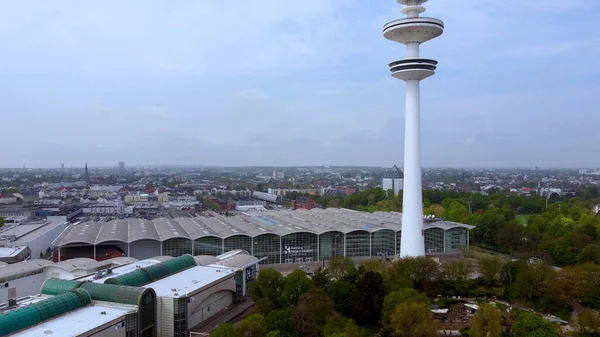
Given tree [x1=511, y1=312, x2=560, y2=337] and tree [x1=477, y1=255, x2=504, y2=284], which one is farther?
tree [x1=477, y1=255, x2=504, y2=284]

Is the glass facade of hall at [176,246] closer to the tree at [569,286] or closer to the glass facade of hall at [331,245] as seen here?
the glass facade of hall at [331,245]

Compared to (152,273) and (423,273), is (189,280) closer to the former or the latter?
(152,273)

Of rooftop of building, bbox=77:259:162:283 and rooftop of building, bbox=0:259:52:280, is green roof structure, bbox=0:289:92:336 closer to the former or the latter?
rooftop of building, bbox=77:259:162:283

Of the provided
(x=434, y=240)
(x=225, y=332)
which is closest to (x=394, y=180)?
(x=434, y=240)

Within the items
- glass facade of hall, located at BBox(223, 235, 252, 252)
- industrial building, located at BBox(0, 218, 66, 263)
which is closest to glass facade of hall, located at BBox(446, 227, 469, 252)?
glass facade of hall, located at BBox(223, 235, 252, 252)

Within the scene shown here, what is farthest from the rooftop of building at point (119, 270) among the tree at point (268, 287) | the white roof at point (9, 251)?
the white roof at point (9, 251)
